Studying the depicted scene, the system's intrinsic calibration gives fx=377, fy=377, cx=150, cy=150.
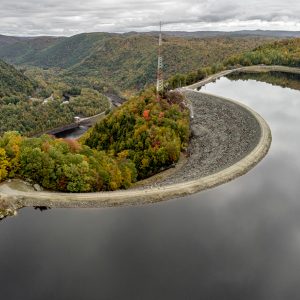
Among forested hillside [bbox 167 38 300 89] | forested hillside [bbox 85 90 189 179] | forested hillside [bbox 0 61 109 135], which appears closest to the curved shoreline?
forested hillside [bbox 85 90 189 179]

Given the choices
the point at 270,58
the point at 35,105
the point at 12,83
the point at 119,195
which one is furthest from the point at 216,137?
the point at 12,83

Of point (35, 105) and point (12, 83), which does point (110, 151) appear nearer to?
point (35, 105)

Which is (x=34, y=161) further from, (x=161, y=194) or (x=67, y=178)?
(x=161, y=194)

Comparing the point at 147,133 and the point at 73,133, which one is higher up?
the point at 147,133

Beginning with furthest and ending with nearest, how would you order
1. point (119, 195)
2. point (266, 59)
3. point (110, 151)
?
point (266, 59) → point (110, 151) → point (119, 195)

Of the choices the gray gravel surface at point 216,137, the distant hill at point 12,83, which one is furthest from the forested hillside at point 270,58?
the distant hill at point 12,83

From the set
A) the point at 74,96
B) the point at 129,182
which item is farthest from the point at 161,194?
the point at 74,96

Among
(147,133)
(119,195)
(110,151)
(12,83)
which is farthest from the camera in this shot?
(12,83)

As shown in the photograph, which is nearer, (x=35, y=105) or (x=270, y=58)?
(x=270, y=58)
